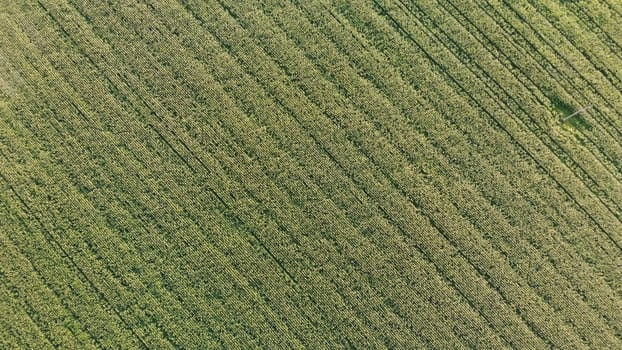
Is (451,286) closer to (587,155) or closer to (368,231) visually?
(368,231)

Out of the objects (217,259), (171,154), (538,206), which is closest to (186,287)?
(217,259)

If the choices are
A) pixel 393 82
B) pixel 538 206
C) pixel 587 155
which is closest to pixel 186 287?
pixel 393 82

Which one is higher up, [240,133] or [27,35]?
[240,133]

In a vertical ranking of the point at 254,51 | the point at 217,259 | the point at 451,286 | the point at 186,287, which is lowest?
the point at 186,287

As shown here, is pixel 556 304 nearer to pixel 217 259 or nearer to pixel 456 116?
pixel 456 116

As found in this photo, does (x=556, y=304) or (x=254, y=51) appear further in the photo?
(x=254, y=51)

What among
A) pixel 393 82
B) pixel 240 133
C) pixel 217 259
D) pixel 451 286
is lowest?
pixel 217 259
